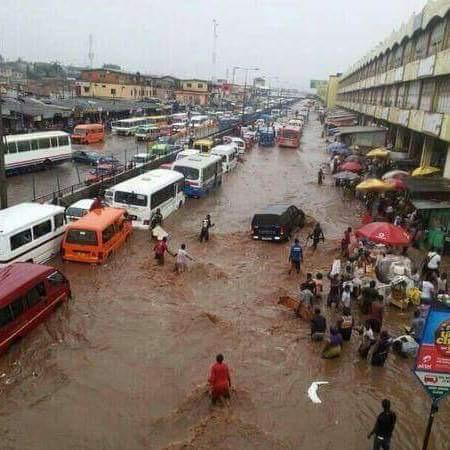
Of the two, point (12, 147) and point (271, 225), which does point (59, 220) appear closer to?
point (271, 225)

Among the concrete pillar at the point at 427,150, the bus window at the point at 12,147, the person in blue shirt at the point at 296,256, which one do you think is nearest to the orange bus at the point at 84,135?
the bus window at the point at 12,147

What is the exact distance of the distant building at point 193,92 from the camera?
121350 mm

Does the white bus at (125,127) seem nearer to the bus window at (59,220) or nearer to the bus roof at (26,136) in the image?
the bus roof at (26,136)

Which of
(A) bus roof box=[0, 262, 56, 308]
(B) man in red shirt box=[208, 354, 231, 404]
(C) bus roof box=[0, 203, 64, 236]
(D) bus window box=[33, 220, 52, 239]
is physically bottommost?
(B) man in red shirt box=[208, 354, 231, 404]

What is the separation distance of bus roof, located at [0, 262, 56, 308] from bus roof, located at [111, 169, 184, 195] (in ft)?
28.4

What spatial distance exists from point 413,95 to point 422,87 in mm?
2772

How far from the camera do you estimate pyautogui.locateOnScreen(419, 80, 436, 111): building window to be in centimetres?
2788

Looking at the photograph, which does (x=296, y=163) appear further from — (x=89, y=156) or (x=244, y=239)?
(x=244, y=239)

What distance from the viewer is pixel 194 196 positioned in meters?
28.2

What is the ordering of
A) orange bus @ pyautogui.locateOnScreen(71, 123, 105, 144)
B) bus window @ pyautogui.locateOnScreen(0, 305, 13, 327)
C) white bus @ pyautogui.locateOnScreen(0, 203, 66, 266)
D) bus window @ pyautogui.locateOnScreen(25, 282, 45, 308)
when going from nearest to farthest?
bus window @ pyautogui.locateOnScreen(0, 305, 13, 327) → bus window @ pyautogui.locateOnScreen(25, 282, 45, 308) → white bus @ pyautogui.locateOnScreen(0, 203, 66, 266) → orange bus @ pyautogui.locateOnScreen(71, 123, 105, 144)

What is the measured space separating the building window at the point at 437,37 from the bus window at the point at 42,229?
919 inches

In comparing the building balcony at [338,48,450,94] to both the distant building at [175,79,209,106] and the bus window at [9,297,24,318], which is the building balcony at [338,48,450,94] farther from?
the distant building at [175,79,209,106]

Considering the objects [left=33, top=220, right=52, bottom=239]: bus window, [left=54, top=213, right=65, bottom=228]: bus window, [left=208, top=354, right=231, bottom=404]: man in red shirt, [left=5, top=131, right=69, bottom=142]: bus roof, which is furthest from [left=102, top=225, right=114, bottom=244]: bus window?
[left=5, top=131, right=69, bottom=142]: bus roof

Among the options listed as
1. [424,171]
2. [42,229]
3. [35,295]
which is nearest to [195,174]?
[424,171]
